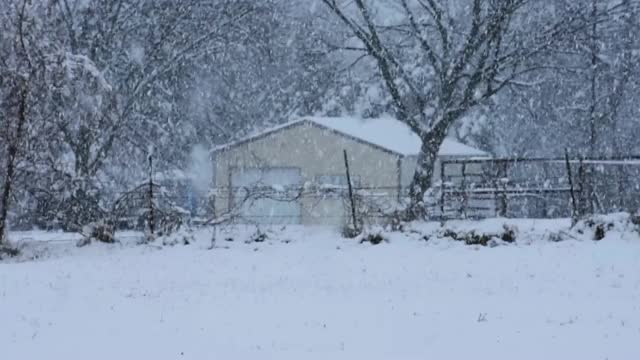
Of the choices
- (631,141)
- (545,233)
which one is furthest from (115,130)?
(631,141)

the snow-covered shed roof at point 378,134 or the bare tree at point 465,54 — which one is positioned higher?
the bare tree at point 465,54

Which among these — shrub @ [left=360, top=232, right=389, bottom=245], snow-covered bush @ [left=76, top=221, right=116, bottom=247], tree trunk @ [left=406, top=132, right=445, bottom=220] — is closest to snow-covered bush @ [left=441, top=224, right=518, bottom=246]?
shrub @ [left=360, top=232, right=389, bottom=245]

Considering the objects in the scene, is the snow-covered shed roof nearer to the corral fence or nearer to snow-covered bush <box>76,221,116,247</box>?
the corral fence

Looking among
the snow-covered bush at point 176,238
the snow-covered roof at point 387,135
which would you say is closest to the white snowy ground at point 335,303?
the snow-covered bush at point 176,238

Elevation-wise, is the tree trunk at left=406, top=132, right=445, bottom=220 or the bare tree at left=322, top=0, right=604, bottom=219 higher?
the bare tree at left=322, top=0, right=604, bottom=219

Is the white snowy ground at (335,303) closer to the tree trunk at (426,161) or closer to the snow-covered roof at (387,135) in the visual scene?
the tree trunk at (426,161)

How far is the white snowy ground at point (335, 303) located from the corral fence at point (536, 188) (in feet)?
13.2

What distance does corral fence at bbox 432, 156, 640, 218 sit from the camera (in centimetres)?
1967

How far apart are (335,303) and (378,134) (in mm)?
22795

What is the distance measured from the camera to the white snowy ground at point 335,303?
287 inches

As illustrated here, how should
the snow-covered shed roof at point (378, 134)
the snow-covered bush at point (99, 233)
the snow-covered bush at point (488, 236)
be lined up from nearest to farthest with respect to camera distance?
the snow-covered bush at point (488, 236), the snow-covered bush at point (99, 233), the snow-covered shed roof at point (378, 134)

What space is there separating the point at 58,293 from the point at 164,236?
23.1 ft

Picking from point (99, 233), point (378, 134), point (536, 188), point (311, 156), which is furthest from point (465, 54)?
point (99, 233)

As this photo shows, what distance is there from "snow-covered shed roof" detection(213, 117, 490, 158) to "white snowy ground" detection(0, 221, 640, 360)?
46.1 feet
